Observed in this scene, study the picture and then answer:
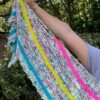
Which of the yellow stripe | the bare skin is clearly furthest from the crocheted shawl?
the bare skin

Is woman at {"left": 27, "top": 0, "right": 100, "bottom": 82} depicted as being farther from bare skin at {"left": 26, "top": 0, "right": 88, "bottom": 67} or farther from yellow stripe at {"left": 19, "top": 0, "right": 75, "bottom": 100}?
yellow stripe at {"left": 19, "top": 0, "right": 75, "bottom": 100}

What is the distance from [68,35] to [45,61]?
51cm

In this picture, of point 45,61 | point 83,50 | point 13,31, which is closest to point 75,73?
point 45,61

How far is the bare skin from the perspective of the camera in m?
2.71

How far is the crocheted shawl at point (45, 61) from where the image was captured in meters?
3.09

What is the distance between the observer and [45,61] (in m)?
3.19

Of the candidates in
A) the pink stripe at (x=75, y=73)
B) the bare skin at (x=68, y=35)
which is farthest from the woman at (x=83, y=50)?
the pink stripe at (x=75, y=73)

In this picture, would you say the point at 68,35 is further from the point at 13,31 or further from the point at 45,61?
the point at 13,31

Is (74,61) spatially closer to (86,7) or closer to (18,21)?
(18,21)

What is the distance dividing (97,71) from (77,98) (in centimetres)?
43

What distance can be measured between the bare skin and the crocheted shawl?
188 mm

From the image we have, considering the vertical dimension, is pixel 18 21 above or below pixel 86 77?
above

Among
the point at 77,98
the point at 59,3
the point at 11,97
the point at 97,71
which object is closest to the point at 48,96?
the point at 77,98

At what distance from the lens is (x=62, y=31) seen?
9.16ft
